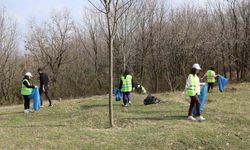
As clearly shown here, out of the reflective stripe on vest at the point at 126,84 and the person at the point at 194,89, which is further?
the reflective stripe on vest at the point at 126,84

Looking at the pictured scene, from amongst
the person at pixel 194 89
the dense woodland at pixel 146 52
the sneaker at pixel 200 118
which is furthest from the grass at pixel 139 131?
the dense woodland at pixel 146 52

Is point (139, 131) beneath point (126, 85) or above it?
beneath

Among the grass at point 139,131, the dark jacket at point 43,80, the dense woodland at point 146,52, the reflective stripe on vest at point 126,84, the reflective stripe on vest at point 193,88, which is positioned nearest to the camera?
the grass at point 139,131

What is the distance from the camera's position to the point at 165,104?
14641 millimetres

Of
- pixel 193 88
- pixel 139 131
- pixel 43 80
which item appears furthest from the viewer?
pixel 43 80

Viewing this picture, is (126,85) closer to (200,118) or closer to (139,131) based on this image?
(200,118)

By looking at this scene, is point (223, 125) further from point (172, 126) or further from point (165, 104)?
point (165, 104)

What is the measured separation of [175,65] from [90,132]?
77.8ft

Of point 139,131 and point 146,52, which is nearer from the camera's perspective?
point 139,131

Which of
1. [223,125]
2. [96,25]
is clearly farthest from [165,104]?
[96,25]

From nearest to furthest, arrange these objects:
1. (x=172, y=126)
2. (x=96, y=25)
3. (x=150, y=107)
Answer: (x=172, y=126)
(x=150, y=107)
(x=96, y=25)

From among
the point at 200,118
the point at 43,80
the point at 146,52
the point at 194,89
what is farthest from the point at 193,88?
the point at 146,52

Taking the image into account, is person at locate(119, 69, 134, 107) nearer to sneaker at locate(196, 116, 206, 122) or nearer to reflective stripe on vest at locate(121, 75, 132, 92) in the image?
reflective stripe on vest at locate(121, 75, 132, 92)

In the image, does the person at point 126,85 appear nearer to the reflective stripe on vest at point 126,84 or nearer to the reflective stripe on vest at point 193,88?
the reflective stripe on vest at point 126,84
